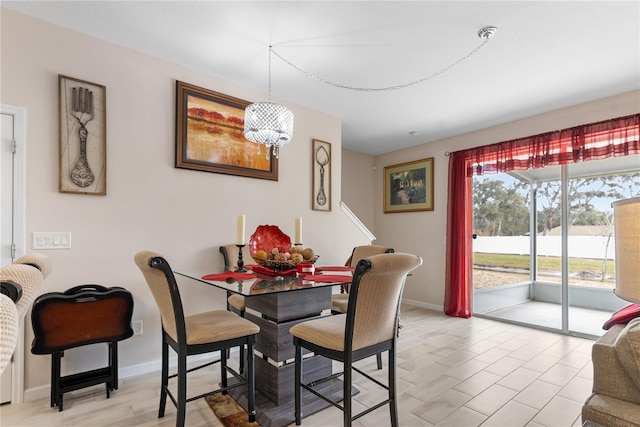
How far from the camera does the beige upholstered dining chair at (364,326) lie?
1528 millimetres

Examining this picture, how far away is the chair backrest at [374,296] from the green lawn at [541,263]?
3.12 m

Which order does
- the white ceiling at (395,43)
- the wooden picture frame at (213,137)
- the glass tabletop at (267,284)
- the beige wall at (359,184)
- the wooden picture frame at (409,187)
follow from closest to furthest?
the glass tabletop at (267,284) < the white ceiling at (395,43) < the wooden picture frame at (213,137) < the wooden picture frame at (409,187) < the beige wall at (359,184)

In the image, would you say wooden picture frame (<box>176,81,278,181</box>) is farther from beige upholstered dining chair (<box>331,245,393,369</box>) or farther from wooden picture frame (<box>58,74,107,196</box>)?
beige upholstered dining chair (<box>331,245,393,369</box>)

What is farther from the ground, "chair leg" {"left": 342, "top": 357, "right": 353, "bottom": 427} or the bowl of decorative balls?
the bowl of decorative balls

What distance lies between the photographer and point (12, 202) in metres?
2.09

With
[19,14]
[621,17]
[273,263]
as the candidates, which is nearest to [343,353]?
[273,263]

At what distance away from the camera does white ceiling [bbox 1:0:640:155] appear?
80.7 inches

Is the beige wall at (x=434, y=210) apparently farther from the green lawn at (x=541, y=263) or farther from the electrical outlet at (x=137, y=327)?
the electrical outlet at (x=137, y=327)

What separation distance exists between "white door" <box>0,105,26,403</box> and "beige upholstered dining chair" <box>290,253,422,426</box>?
6.07 ft

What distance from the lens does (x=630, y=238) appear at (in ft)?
3.08

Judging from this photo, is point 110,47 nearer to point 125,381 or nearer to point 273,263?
point 273,263

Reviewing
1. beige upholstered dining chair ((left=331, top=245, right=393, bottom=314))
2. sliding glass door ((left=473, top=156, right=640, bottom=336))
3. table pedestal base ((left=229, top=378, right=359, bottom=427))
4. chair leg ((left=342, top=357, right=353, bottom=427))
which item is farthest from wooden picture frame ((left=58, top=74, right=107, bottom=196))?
sliding glass door ((left=473, top=156, right=640, bottom=336))

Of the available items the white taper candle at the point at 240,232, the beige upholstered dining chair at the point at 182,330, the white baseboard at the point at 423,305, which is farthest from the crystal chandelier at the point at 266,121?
the white baseboard at the point at 423,305

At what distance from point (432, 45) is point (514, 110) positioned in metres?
1.84
